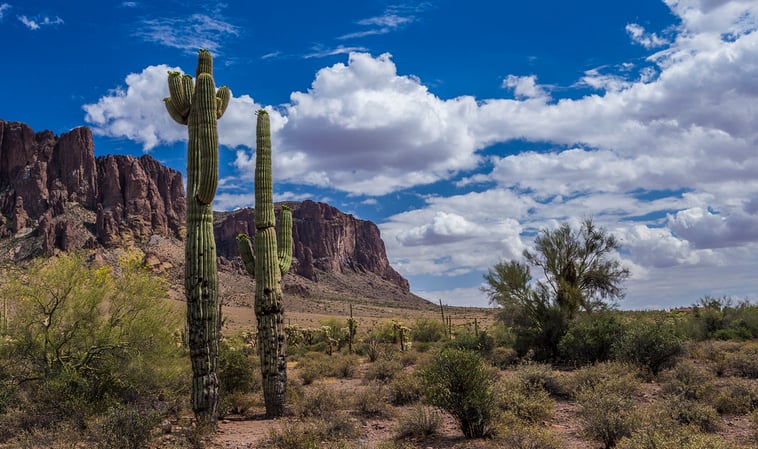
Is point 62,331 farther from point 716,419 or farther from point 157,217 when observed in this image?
point 157,217

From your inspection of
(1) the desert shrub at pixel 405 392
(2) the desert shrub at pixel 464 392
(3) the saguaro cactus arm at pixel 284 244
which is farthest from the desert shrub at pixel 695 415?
(3) the saguaro cactus arm at pixel 284 244

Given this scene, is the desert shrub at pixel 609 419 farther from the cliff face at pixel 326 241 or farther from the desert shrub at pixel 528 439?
the cliff face at pixel 326 241

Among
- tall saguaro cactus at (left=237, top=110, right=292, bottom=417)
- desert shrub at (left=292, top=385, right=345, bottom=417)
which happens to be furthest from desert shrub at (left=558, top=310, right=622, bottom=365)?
tall saguaro cactus at (left=237, top=110, right=292, bottom=417)

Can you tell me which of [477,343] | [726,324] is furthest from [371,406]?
[726,324]

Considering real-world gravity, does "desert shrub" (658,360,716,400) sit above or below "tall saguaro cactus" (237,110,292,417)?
below

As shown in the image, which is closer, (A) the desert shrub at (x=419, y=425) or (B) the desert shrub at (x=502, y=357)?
(A) the desert shrub at (x=419, y=425)

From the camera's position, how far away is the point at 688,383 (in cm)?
1250

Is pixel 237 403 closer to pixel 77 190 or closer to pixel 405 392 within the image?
pixel 405 392

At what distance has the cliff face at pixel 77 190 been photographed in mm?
92250

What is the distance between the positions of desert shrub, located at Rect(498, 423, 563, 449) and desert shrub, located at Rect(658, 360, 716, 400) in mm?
4471

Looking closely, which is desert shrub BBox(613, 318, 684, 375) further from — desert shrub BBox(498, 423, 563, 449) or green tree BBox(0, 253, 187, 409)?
green tree BBox(0, 253, 187, 409)

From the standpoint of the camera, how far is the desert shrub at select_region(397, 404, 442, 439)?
9930mm

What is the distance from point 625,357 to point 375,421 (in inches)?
349

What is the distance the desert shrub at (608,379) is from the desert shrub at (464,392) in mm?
3387
